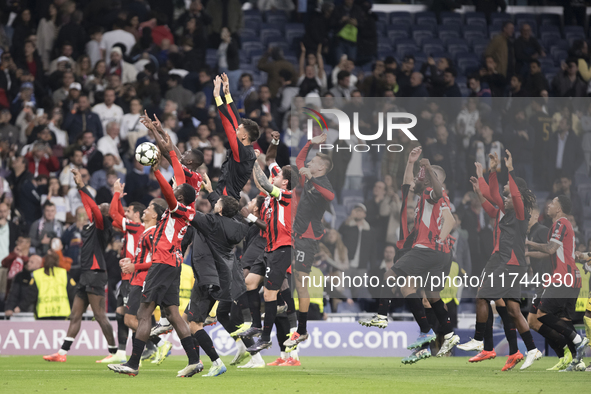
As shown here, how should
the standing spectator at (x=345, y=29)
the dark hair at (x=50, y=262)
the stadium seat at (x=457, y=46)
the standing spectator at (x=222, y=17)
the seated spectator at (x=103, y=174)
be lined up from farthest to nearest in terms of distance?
1. the stadium seat at (x=457, y=46)
2. the standing spectator at (x=222, y=17)
3. the standing spectator at (x=345, y=29)
4. the seated spectator at (x=103, y=174)
5. the dark hair at (x=50, y=262)

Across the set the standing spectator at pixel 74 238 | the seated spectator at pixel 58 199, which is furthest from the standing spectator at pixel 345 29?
the standing spectator at pixel 74 238

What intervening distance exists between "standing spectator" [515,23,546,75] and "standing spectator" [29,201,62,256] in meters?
11.2

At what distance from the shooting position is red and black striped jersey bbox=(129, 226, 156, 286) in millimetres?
10461

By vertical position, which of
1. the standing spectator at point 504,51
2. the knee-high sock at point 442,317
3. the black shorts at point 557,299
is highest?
the standing spectator at point 504,51

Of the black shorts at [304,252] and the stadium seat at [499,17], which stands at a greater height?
the stadium seat at [499,17]

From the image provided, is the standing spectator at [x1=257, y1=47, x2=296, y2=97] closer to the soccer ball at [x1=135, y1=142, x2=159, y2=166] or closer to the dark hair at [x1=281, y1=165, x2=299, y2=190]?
the dark hair at [x1=281, y1=165, x2=299, y2=190]

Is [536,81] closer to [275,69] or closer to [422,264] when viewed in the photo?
[275,69]

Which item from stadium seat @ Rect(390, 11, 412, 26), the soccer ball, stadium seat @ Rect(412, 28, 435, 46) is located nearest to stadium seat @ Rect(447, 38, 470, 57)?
stadium seat @ Rect(412, 28, 435, 46)

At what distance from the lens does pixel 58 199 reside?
15.8 m

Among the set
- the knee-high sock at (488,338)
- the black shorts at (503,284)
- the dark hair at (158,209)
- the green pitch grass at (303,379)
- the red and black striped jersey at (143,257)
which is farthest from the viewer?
the knee-high sock at (488,338)

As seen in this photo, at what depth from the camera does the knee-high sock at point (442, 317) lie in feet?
37.0

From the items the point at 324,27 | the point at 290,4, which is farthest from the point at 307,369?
the point at 290,4

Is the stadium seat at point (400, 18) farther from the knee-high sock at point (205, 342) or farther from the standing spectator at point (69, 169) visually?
the knee-high sock at point (205, 342)

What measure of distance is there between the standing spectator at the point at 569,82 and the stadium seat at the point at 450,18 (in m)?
3.64
